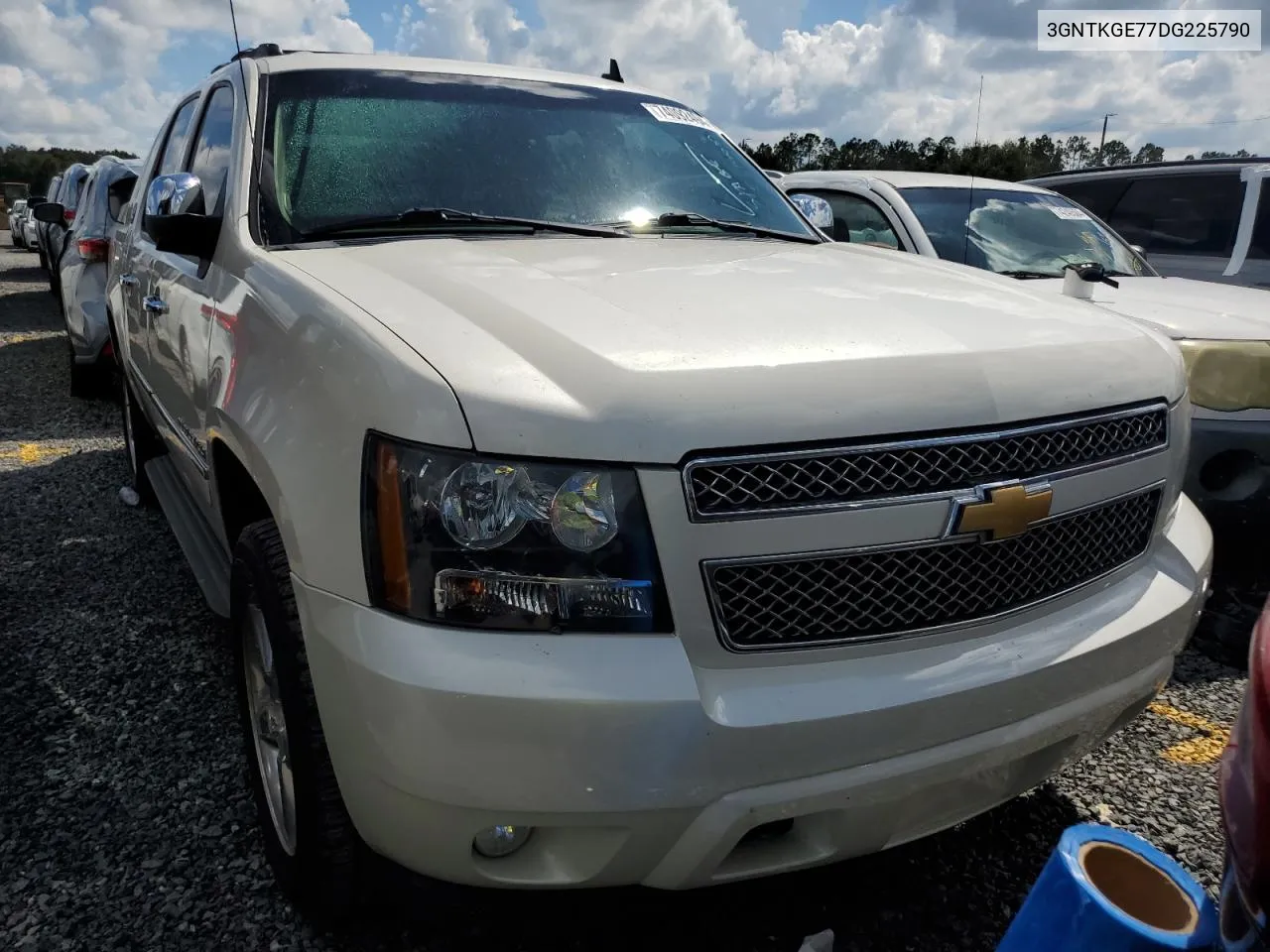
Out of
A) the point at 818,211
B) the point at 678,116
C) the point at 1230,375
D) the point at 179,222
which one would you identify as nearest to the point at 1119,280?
the point at 1230,375

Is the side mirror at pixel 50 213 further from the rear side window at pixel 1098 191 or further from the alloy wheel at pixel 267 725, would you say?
the rear side window at pixel 1098 191

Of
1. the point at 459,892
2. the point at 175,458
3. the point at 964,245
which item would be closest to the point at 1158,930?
the point at 459,892

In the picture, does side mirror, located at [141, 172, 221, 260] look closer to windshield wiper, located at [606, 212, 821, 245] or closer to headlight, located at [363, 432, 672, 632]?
windshield wiper, located at [606, 212, 821, 245]

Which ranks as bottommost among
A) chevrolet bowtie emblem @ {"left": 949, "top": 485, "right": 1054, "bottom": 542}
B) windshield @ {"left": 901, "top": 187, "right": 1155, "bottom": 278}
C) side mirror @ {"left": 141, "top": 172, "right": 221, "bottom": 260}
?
windshield @ {"left": 901, "top": 187, "right": 1155, "bottom": 278}

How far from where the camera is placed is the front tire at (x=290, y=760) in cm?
174

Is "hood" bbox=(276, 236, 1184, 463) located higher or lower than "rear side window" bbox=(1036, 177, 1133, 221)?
higher

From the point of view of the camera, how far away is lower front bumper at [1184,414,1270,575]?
3.55 m

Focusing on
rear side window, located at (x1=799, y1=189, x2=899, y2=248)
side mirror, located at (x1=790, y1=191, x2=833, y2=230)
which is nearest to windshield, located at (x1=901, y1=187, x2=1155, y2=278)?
rear side window, located at (x1=799, y1=189, x2=899, y2=248)

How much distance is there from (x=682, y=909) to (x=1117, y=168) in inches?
267

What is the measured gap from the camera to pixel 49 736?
269 centimetres

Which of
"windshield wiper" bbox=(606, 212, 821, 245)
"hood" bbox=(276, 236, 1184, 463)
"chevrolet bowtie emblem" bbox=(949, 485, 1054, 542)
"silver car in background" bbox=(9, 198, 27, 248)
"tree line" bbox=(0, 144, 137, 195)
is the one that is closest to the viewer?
"hood" bbox=(276, 236, 1184, 463)

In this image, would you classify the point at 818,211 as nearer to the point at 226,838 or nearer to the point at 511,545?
the point at 511,545

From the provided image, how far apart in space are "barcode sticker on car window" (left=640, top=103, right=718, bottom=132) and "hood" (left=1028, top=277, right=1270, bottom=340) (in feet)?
4.26

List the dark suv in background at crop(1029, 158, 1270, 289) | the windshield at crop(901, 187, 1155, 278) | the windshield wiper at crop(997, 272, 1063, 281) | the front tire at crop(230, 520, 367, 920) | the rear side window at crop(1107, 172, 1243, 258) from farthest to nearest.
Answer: the rear side window at crop(1107, 172, 1243, 258) < the dark suv in background at crop(1029, 158, 1270, 289) < the windshield at crop(901, 187, 1155, 278) < the windshield wiper at crop(997, 272, 1063, 281) < the front tire at crop(230, 520, 367, 920)
